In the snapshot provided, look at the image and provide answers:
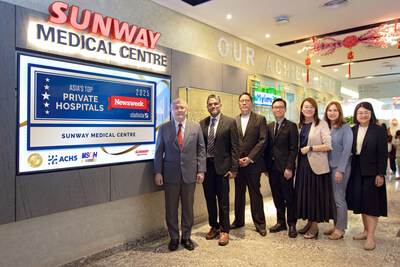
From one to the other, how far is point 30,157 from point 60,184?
1.14 feet

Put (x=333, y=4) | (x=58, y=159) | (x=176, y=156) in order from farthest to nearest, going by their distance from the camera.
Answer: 1. (x=333, y=4)
2. (x=176, y=156)
3. (x=58, y=159)

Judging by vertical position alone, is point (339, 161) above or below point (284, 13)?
below

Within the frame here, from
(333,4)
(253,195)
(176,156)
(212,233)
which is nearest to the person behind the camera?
(176,156)

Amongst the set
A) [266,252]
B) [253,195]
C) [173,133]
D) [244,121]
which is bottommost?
[266,252]

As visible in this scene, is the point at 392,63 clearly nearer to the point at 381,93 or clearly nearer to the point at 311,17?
the point at 381,93

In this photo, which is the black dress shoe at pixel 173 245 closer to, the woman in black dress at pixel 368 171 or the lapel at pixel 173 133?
the lapel at pixel 173 133

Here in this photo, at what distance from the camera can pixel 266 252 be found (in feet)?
10.1

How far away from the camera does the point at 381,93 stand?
10039 millimetres

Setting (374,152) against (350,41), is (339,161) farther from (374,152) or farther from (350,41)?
(350,41)

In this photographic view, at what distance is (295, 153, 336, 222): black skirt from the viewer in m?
3.27

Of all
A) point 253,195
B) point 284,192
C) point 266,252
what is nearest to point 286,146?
point 284,192

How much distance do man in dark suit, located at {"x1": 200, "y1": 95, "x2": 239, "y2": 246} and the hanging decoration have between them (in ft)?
9.98

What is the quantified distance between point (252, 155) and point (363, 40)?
325 centimetres

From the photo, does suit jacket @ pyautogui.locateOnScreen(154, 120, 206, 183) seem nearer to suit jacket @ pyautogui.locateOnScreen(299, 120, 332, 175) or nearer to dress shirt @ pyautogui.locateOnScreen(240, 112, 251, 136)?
dress shirt @ pyautogui.locateOnScreen(240, 112, 251, 136)
